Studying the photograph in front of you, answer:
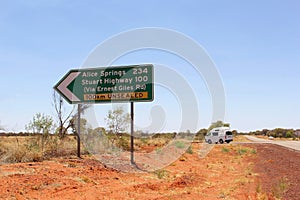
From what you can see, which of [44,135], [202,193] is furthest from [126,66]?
[202,193]

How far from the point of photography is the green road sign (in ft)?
45.5

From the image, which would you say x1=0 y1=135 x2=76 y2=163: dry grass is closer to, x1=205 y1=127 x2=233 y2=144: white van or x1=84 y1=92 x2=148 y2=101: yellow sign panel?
x1=84 y1=92 x2=148 y2=101: yellow sign panel

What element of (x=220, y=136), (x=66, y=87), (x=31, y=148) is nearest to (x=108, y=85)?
(x=66, y=87)

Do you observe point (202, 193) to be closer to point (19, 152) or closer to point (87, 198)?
point (87, 198)

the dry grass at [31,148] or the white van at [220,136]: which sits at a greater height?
the white van at [220,136]

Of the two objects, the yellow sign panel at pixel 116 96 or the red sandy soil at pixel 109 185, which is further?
the yellow sign panel at pixel 116 96

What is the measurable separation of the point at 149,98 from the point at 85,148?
223 inches

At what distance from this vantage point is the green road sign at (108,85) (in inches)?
547

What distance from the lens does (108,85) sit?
1438 centimetres

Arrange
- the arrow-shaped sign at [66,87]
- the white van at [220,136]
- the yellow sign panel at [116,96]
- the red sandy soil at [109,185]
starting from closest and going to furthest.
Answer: the red sandy soil at [109,185]
the yellow sign panel at [116,96]
the arrow-shaped sign at [66,87]
the white van at [220,136]

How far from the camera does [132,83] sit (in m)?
14.0

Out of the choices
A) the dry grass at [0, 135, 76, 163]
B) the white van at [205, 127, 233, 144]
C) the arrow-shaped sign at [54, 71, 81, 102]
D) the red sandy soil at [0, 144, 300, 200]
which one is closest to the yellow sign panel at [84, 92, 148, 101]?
the arrow-shaped sign at [54, 71, 81, 102]

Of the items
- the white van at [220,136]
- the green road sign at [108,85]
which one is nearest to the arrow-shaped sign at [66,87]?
the green road sign at [108,85]

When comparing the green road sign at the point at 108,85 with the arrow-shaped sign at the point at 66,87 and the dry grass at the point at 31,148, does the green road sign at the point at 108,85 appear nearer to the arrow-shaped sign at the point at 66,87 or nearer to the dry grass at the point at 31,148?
the arrow-shaped sign at the point at 66,87
